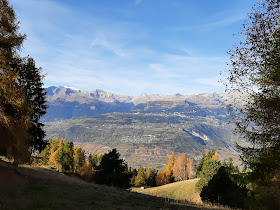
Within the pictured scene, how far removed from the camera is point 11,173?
1711 cm

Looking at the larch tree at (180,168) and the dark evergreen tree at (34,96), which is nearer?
the dark evergreen tree at (34,96)

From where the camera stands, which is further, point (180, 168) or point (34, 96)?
point (180, 168)

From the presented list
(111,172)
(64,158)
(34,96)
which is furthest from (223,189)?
(64,158)

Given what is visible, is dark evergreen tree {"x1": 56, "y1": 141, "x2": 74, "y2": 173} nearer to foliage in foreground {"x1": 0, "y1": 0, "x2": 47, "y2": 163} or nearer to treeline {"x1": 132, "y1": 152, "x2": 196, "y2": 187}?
foliage in foreground {"x1": 0, "y1": 0, "x2": 47, "y2": 163}

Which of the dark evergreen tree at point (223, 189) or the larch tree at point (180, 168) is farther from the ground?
the dark evergreen tree at point (223, 189)

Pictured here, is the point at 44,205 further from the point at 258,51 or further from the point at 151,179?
the point at 151,179

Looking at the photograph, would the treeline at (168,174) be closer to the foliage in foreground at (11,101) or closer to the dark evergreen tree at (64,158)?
the dark evergreen tree at (64,158)

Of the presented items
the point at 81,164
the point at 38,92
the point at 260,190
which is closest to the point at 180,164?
the point at 81,164

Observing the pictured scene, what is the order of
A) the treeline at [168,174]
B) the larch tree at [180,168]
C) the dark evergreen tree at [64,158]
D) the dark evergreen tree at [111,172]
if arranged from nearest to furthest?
the dark evergreen tree at [111,172]
the dark evergreen tree at [64,158]
the treeline at [168,174]
the larch tree at [180,168]

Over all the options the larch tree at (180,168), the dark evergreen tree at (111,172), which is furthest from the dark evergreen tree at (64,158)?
the larch tree at (180,168)

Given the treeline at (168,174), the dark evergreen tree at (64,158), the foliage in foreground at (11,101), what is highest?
the foliage in foreground at (11,101)

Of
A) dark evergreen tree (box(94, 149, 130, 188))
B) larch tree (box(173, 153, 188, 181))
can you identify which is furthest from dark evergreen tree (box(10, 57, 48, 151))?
larch tree (box(173, 153, 188, 181))

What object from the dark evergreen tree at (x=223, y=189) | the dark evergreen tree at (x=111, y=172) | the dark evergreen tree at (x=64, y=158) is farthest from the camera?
the dark evergreen tree at (x=64, y=158)

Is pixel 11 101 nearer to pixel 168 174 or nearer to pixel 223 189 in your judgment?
pixel 223 189
